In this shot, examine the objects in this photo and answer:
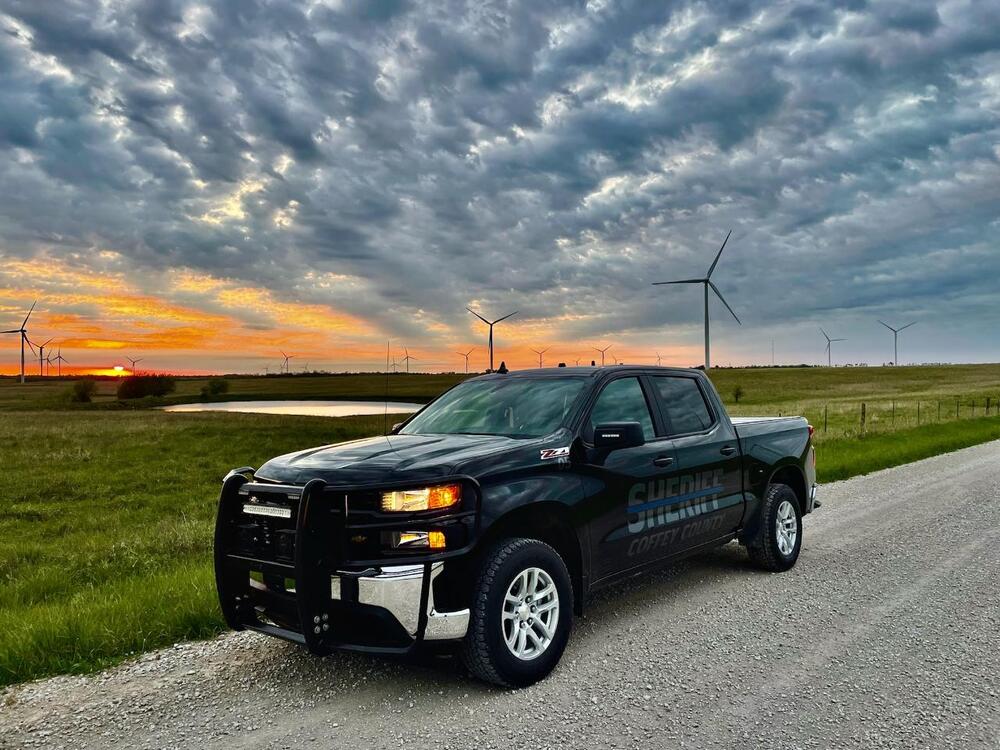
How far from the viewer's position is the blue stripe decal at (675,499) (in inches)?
199

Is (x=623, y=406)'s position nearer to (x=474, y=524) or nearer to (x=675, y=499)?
(x=675, y=499)

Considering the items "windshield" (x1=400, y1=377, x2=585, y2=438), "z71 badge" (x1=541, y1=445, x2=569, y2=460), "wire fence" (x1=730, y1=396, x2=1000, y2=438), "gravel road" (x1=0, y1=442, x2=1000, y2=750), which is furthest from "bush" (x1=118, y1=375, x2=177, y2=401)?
"z71 badge" (x1=541, y1=445, x2=569, y2=460)

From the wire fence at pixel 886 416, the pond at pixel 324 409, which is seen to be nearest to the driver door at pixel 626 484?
the wire fence at pixel 886 416

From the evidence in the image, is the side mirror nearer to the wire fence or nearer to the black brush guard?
the black brush guard

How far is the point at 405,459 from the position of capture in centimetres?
414

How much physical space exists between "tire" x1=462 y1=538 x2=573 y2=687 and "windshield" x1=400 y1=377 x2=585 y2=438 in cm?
92

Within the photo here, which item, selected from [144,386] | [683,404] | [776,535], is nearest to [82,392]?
[144,386]

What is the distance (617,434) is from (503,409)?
3.58ft

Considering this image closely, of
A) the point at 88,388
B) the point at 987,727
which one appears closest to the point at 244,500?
the point at 987,727

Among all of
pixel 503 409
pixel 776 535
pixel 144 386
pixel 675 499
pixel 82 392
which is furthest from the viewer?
pixel 144 386

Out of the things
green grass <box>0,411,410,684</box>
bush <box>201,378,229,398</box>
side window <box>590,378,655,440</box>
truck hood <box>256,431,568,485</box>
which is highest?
bush <box>201,378,229,398</box>

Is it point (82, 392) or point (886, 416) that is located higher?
point (82, 392)

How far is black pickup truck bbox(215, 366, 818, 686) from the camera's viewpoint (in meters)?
3.80

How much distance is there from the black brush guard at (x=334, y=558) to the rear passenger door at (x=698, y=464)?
2.20m
